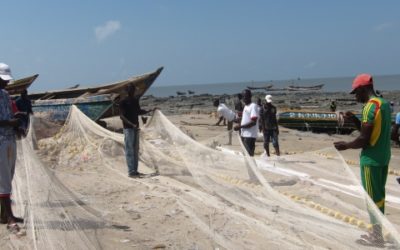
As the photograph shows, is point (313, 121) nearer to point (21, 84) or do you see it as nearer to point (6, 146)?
point (21, 84)

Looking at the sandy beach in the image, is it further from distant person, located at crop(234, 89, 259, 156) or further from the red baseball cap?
the red baseball cap

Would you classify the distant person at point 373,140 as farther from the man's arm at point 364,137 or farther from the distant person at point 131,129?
the distant person at point 131,129

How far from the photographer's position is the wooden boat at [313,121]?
18652 mm

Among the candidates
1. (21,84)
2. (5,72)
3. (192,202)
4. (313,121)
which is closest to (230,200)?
(192,202)

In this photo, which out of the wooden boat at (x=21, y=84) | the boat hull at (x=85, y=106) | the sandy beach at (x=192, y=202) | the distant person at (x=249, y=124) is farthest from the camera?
the wooden boat at (x=21, y=84)

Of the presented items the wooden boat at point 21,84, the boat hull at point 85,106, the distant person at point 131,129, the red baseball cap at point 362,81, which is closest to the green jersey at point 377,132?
the red baseball cap at point 362,81

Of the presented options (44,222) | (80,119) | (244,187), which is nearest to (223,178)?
(244,187)

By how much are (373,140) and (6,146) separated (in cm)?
329

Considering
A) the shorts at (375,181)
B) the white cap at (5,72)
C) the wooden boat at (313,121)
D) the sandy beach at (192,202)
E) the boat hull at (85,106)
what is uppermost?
the white cap at (5,72)

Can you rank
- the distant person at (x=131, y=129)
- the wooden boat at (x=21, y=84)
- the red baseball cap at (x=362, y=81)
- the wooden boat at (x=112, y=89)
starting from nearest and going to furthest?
the red baseball cap at (x=362, y=81) → the distant person at (x=131, y=129) → the wooden boat at (x=112, y=89) → the wooden boat at (x=21, y=84)

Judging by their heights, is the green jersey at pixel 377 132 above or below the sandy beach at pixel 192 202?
above

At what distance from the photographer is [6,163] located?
442 centimetres

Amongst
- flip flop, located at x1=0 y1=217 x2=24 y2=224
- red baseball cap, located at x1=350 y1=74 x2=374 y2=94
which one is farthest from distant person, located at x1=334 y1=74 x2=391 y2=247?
flip flop, located at x1=0 y1=217 x2=24 y2=224

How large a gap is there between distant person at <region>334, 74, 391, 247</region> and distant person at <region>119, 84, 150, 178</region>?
4.18 meters
